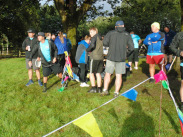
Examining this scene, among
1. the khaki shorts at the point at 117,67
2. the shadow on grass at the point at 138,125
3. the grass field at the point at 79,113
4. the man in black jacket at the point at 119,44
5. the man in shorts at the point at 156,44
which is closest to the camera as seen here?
the shadow on grass at the point at 138,125

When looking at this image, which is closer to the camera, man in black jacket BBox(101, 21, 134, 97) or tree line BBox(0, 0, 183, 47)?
man in black jacket BBox(101, 21, 134, 97)

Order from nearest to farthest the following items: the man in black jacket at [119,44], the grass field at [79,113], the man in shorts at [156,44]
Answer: the grass field at [79,113], the man in black jacket at [119,44], the man in shorts at [156,44]

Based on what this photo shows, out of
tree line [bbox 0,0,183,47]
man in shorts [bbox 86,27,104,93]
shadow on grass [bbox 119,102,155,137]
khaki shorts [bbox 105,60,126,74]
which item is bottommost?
shadow on grass [bbox 119,102,155,137]

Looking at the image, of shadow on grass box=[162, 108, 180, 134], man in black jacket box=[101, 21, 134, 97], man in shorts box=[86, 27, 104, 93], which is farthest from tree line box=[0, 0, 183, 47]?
shadow on grass box=[162, 108, 180, 134]

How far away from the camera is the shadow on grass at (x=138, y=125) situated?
129 inches

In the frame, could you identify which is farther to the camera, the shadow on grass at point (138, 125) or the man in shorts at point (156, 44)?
the man in shorts at point (156, 44)

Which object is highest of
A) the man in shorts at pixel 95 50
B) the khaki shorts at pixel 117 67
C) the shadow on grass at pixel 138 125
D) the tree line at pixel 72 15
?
the tree line at pixel 72 15

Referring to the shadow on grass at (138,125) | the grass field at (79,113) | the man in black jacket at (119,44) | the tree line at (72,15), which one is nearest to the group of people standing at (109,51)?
the man in black jacket at (119,44)

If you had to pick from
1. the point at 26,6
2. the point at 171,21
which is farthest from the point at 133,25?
the point at 26,6

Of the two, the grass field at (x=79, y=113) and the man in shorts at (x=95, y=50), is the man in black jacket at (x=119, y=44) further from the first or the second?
the grass field at (x=79, y=113)

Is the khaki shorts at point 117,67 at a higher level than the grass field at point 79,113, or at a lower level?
higher

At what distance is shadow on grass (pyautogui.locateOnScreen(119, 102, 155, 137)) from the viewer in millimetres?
3277

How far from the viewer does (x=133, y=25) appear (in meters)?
42.6

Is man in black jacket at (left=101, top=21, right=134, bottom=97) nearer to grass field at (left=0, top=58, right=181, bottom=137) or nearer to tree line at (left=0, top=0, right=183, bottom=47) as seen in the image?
grass field at (left=0, top=58, right=181, bottom=137)
